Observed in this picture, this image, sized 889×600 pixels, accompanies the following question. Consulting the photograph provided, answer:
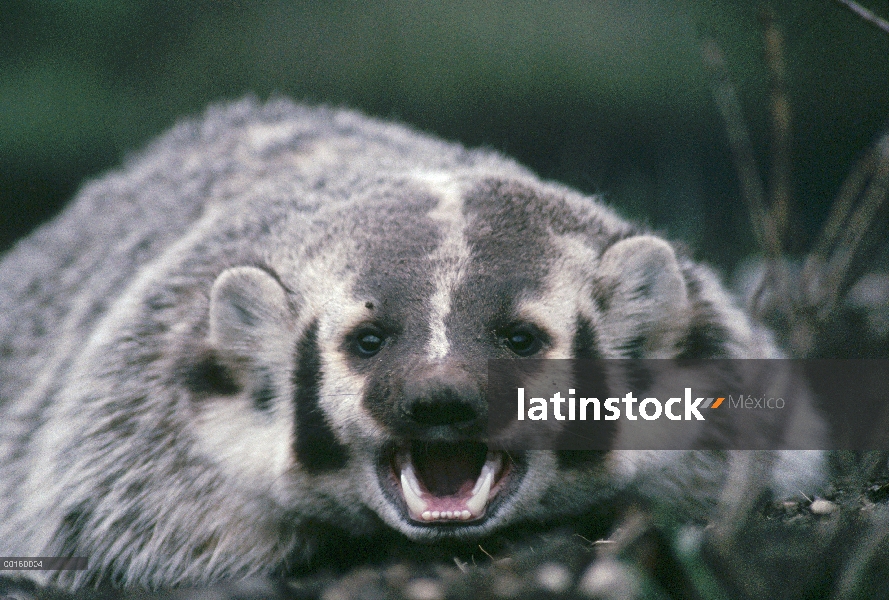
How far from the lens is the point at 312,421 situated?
1851 mm

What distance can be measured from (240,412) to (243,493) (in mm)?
164

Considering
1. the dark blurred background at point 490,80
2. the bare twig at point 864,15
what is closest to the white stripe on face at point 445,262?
the bare twig at point 864,15

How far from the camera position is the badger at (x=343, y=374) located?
5.65 feet

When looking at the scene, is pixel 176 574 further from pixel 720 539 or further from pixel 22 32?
pixel 22 32

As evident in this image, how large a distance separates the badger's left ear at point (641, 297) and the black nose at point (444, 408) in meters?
0.42

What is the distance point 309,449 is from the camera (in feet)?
6.06

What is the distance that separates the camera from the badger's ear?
76.4 inches

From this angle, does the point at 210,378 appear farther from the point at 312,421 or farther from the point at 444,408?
the point at 444,408

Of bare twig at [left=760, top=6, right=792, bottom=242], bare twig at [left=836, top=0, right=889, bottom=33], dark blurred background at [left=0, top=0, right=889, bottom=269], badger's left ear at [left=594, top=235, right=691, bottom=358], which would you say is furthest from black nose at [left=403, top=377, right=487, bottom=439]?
dark blurred background at [left=0, top=0, right=889, bottom=269]

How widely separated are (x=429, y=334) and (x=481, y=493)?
30 cm

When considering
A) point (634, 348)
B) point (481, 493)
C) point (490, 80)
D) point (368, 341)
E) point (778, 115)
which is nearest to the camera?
point (778, 115)

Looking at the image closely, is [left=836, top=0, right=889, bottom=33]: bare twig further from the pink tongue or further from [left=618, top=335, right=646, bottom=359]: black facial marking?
the pink tongue

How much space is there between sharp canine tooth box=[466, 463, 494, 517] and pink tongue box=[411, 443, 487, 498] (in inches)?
0.6

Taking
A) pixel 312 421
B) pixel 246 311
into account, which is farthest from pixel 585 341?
pixel 246 311
